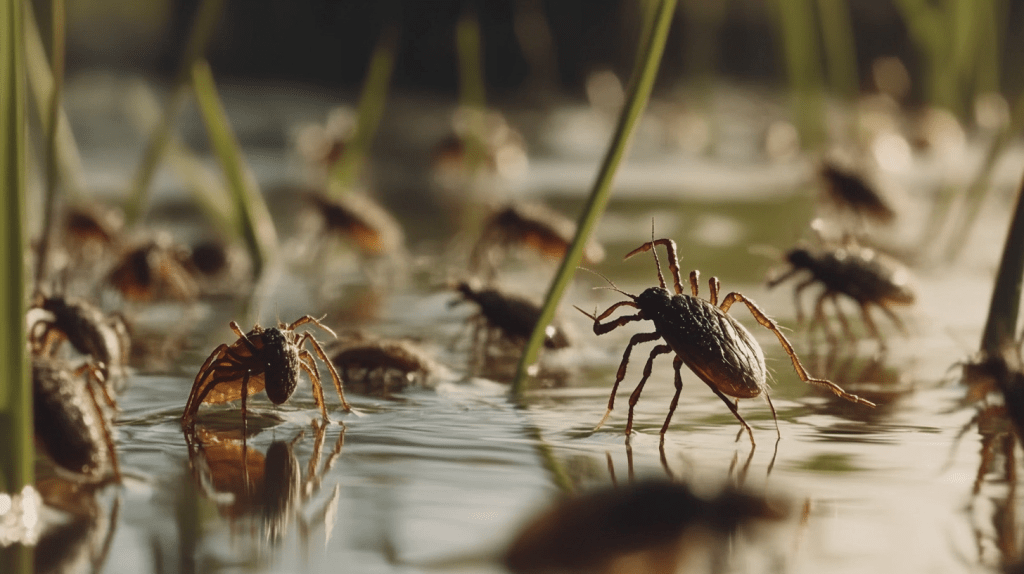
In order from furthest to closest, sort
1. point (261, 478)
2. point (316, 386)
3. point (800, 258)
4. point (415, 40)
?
point (415, 40) → point (800, 258) → point (316, 386) → point (261, 478)

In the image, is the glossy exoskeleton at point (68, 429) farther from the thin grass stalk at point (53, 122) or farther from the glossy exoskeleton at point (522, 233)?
the glossy exoskeleton at point (522, 233)

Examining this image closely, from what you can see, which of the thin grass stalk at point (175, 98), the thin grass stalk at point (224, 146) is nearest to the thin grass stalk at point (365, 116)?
the thin grass stalk at point (175, 98)

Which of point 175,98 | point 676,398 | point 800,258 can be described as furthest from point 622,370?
point 175,98

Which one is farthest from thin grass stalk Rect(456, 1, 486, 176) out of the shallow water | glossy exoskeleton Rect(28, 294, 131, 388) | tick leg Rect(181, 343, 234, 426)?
tick leg Rect(181, 343, 234, 426)

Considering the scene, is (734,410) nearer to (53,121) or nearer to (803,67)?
(53,121)

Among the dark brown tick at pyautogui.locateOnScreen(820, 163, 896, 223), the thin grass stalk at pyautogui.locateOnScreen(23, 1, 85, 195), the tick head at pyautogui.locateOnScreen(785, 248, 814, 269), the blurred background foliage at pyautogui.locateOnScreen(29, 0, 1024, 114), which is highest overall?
the blurred background foliage at pyautogui.locateOnScreen(29, 0, 1024, 114)

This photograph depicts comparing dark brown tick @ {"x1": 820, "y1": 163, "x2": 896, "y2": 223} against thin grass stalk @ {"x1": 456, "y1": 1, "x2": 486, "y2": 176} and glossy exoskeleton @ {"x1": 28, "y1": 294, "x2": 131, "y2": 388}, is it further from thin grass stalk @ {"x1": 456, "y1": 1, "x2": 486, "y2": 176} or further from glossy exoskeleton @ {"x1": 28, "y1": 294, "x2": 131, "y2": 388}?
glossy exoskeleton @ {"x1": 28, "y1": 294, "x2": 131, "y2": 388}
